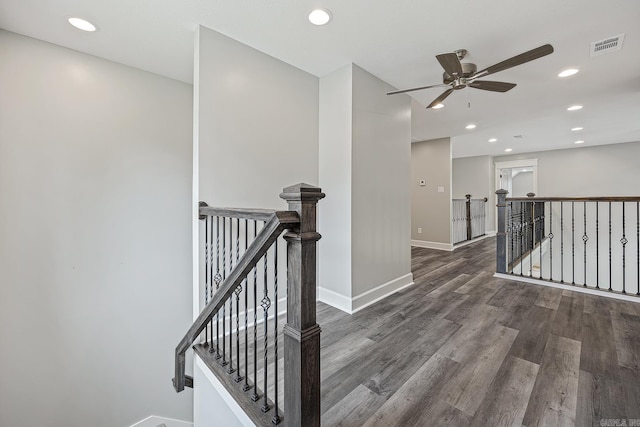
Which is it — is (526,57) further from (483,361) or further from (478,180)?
(478,180)

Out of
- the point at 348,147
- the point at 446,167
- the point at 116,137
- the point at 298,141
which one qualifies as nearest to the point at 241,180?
the point at 298,141

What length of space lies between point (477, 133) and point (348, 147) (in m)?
4.30

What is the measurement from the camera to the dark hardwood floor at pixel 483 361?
54.9 inches

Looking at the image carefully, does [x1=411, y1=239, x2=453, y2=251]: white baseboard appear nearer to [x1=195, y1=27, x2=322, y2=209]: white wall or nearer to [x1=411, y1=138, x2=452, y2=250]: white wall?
[x1=411, y1=138, x2=452, y2=250]: white wall

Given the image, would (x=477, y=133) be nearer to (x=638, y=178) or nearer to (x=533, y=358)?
(x=638, y=178)

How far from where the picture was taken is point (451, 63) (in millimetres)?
2117

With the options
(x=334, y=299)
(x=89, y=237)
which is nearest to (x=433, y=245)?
(x=334, y=299)

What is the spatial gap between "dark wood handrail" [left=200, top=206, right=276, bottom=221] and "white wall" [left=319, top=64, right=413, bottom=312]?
1.28 metres

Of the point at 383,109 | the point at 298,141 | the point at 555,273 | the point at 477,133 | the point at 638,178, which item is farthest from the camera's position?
the point at 555,273

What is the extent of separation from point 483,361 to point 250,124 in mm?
2702

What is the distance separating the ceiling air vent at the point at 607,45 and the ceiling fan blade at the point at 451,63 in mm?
1320

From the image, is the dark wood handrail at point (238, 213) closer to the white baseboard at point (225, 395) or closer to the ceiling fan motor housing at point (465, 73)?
the white baseboard at point (225, 395)

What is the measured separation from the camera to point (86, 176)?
2508 mm

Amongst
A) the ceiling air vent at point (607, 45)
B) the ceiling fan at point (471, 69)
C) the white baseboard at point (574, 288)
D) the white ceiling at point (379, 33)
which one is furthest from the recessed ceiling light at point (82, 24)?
the white baseboard at point (574, 288)
